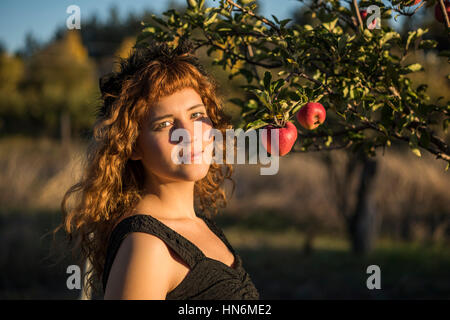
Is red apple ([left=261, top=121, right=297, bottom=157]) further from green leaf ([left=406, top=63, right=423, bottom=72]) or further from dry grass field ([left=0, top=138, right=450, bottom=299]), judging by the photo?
dry grass field ([left=0, top=138, right=450, bottom=299])

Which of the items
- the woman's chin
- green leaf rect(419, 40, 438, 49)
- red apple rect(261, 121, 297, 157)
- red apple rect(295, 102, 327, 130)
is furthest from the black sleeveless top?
green leaf rect(419, 40, 438, 49)

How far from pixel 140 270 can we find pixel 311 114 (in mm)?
696

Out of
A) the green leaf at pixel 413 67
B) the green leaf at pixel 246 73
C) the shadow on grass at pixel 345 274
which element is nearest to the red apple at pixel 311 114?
the green leaf at pixel 413 67

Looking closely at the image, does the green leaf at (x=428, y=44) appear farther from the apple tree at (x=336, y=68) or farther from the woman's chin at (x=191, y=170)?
the woman's chin at (x=191, y=170)

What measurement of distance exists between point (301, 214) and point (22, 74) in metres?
23.9

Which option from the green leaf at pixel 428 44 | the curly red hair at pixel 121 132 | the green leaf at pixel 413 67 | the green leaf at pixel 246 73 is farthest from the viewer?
the green leaf at pixel 246 73

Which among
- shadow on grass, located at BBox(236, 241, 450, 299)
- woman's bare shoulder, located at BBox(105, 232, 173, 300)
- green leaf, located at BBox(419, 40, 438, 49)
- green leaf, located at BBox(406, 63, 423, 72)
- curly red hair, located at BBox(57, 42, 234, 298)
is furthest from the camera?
shadow on grass, located at BBox(236, 241, 450, 299)

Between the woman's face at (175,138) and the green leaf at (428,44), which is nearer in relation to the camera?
the woman's face at (175,138)

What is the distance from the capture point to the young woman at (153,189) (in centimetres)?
132

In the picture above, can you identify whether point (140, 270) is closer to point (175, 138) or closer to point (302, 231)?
point (175, 138)

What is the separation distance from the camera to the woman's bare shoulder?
3.93 ft

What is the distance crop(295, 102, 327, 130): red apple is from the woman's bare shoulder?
0.58 meters

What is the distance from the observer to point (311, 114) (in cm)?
139

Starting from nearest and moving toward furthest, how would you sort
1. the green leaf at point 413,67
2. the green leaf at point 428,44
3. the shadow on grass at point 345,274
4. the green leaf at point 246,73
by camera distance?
the green leaf at point 413,67 → the green leaf at point 428,44 → the green leaf at point 246,73 → the shadow on grass at point 345,274
